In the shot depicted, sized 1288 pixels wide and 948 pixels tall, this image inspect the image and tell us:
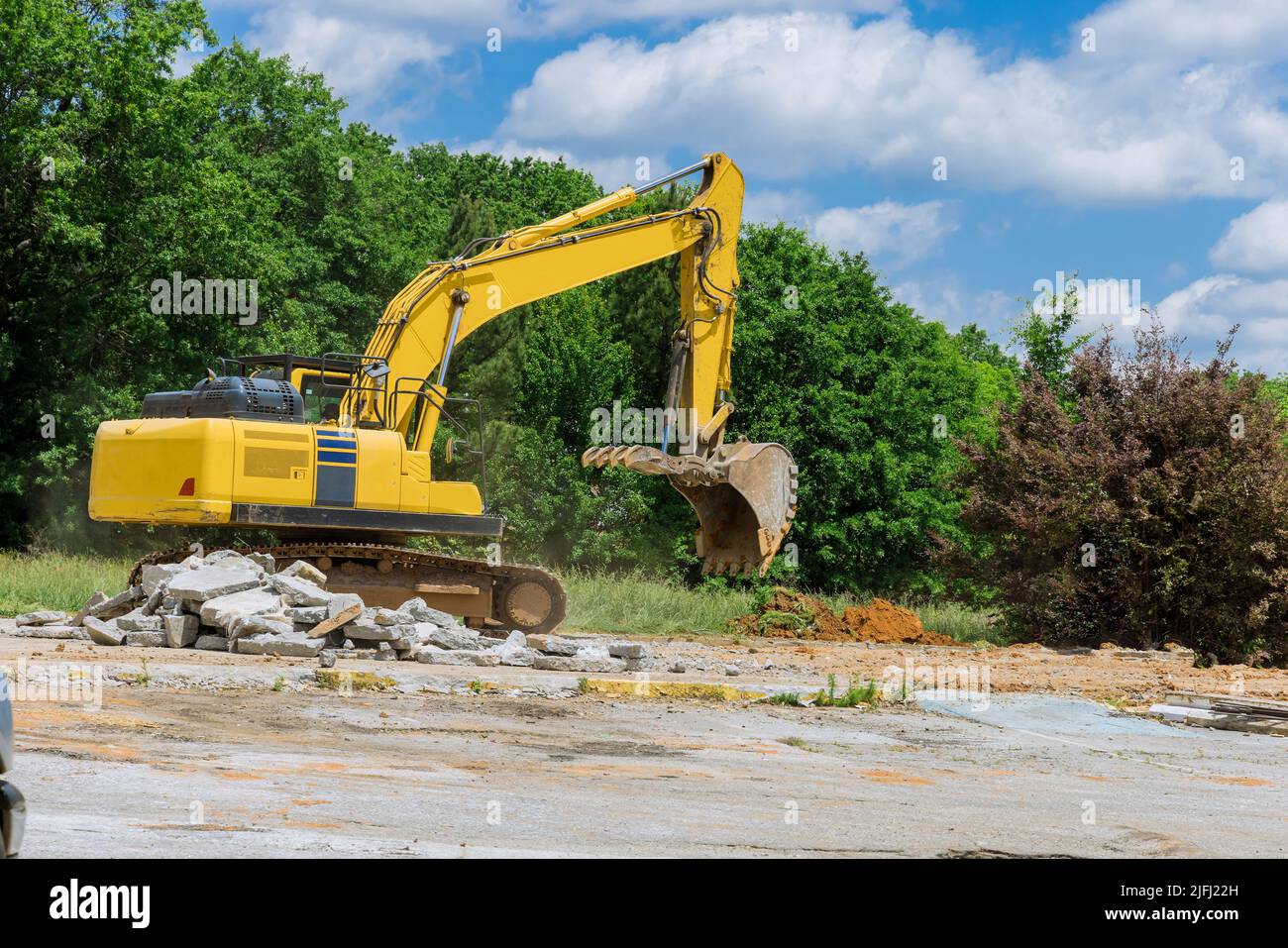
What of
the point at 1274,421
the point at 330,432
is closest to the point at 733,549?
the point at 330,432

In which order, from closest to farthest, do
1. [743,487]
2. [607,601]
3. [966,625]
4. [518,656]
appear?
[518,656] → [743,487] → [607,601] → [966,625]

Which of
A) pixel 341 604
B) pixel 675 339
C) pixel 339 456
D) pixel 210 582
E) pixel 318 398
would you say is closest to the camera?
pixel 341 604

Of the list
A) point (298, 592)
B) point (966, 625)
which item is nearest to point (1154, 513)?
point (966, 625)

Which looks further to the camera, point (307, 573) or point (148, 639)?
point (307, 573)

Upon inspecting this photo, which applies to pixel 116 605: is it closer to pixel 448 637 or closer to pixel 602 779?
pixel 448 637

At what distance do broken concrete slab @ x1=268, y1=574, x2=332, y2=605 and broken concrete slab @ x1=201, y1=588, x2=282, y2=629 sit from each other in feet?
0.42

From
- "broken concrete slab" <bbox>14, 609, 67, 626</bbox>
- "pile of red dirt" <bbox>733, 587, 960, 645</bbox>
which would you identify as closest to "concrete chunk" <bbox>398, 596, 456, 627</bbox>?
"broken concrete slab" <bbox>14, 609, 67, 626</bbox>

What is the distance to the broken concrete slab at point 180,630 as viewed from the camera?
50.6 feet

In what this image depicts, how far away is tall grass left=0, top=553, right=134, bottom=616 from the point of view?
21875 mm

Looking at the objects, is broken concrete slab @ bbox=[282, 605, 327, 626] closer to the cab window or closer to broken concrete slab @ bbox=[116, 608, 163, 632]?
broken concrete slab @ bbox=[116, 608, 163, 632]

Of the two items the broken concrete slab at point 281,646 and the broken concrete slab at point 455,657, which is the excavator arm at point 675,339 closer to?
the broken concrete slab at point 455,657

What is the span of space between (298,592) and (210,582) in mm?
968

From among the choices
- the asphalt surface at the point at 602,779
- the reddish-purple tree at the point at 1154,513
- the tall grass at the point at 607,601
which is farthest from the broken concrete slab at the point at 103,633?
the reddish-purple tree at the point at 1154,513

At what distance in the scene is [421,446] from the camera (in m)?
18.7
